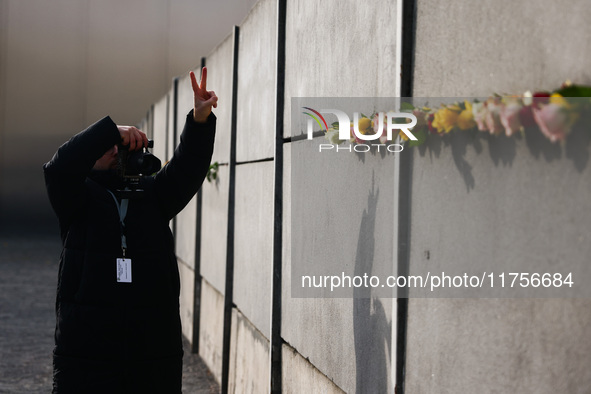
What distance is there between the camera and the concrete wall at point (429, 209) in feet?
5.68

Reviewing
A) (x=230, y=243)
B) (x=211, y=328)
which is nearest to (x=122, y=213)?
(x=230, y=243)

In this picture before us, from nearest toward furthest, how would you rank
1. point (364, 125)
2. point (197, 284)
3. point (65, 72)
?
point (364, 125), point (197, 284), point (65, 72)

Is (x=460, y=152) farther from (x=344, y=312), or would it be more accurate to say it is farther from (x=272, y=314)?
(x=272, y=314)

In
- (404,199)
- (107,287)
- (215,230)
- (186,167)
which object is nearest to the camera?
(404,199)

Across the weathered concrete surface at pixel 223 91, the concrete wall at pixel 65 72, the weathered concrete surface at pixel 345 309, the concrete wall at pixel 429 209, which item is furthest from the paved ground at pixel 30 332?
the concrete wall at pixel 65 72

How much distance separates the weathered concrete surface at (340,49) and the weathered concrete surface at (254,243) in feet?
2.07

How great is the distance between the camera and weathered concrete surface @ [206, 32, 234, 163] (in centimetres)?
618

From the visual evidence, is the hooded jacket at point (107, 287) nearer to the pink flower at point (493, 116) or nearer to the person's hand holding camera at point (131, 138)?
the person's hand holding camera at point (131, 138)

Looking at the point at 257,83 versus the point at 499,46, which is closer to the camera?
the point at 499,46

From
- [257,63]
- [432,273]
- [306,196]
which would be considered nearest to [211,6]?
[257,63]

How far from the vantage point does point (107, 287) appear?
10.9ft

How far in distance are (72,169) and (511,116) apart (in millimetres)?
1999

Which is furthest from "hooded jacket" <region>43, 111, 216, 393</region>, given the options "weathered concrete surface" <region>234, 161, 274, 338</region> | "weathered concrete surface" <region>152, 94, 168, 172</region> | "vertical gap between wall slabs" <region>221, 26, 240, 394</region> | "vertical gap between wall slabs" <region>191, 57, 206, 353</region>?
"weathered concrete surface" <region>152, 94, 168, 172</region>

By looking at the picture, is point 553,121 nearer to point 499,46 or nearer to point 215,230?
point 499,46
